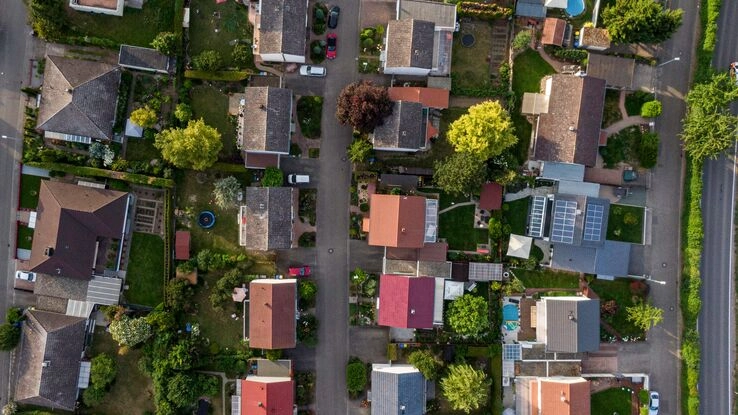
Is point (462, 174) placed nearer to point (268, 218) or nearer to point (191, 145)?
point (268, 218)

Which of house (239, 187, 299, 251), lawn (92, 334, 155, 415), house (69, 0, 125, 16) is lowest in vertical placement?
lawn (92, 334, 155, 415)

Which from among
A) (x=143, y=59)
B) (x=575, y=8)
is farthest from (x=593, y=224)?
(x=143, y=59)

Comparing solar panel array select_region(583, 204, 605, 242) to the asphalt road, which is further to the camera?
the asphalt road

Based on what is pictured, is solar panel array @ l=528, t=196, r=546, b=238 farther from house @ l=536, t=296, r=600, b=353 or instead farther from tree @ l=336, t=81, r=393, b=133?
tree @ l=336, t=81, r=393, b=133

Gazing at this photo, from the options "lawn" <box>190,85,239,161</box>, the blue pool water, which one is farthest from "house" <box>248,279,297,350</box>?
the blue pool water

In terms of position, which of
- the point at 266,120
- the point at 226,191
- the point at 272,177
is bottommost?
the point at 226,191

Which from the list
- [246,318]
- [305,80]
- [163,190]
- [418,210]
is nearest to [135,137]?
[163,190]
